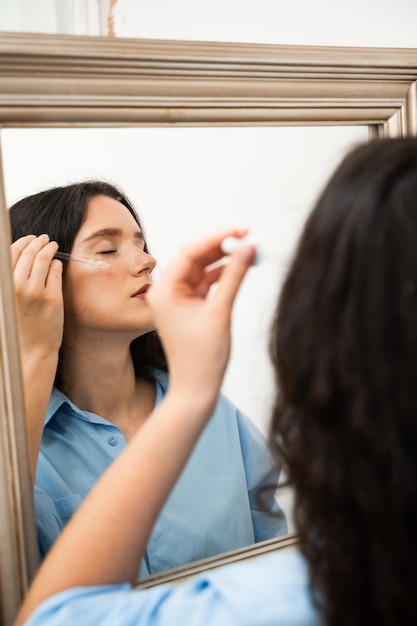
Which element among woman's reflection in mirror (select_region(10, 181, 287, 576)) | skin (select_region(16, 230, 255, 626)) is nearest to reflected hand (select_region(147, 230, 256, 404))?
skin (select_region(16, 230, 255, 626))

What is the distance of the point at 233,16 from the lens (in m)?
0.87

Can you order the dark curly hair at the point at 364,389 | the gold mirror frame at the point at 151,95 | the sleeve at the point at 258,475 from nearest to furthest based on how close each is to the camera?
1. the dark curly hair at the point at 364,389
2. the gold mirror frame at the point at 151,95
3. the sleeve at the point at 258,475

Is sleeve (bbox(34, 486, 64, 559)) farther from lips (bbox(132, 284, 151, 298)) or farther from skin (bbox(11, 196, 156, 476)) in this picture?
lips (bbox(132, 284, 151, 298))

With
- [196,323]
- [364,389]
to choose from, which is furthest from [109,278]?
[364,389]

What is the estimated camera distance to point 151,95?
0.57 m

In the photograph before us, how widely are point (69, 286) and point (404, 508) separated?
31 cm

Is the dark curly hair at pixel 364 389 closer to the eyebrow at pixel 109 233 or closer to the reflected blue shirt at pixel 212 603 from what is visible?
the reflected blue shirt at pixel 212 603

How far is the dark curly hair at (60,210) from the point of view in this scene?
1.80 ft

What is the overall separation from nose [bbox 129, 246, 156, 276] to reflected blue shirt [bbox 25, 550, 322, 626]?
0.26m

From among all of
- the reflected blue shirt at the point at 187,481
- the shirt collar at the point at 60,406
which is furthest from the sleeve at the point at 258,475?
the shirt collar at the point at 60,406

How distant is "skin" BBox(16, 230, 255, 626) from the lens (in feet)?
1.49

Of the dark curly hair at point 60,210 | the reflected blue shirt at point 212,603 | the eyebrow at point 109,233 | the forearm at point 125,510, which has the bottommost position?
the reflected blue shirt at point 212,603

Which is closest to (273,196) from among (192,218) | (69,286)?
(192,218)

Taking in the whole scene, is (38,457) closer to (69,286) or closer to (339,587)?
(69,286)
